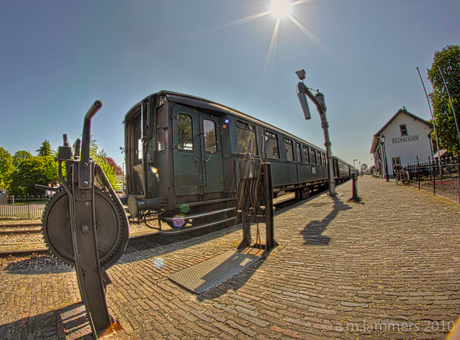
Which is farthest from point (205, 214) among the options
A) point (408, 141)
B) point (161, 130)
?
point (408, 141)

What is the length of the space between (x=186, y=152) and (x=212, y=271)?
322cm

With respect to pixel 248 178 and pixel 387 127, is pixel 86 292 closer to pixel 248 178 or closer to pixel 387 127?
pixel 248 178

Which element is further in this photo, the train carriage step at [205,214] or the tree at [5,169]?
the tree at [5,169]

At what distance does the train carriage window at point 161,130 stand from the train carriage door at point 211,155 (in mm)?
1003

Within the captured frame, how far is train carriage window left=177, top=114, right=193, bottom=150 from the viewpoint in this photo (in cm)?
564

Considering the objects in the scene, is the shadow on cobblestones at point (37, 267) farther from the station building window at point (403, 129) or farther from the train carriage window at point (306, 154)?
the station building window at point (403, 129)

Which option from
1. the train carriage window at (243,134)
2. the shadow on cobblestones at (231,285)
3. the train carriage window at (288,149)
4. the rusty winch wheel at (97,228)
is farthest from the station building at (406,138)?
the rusty winch wheel at (97,228)

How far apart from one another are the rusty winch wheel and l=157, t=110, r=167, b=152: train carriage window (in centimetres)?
361

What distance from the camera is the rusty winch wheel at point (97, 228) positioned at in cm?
191

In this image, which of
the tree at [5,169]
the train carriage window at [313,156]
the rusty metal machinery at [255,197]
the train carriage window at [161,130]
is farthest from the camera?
the tree at [5,169]

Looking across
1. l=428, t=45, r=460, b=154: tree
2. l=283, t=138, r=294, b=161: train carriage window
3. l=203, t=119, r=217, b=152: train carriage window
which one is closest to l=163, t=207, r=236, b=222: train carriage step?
l=203, t=119, r=217, b=152: train carriage window

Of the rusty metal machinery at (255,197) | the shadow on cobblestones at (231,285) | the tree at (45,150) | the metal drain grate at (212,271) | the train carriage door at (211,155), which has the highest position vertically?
the tree at (45,150)

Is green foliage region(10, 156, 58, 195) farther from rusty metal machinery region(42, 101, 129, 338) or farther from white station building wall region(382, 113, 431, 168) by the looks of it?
white station building wall region(382, 113, 431, 168)

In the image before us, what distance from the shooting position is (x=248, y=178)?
422 cm
